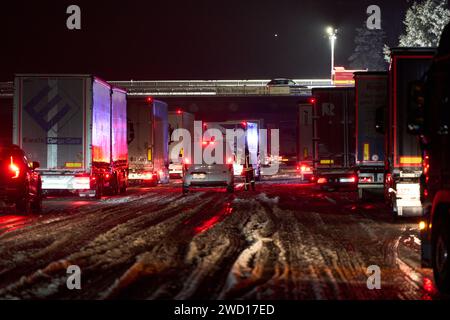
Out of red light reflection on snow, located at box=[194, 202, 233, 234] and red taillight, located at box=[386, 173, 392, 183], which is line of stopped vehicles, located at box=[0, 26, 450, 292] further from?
red light reflection on snow, located at box=[194, 202, 233, 234]

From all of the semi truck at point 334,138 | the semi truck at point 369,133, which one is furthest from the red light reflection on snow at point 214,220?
the semi truck at point 334,138

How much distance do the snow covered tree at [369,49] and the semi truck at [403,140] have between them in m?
76.9

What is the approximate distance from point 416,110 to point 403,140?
8699 mm

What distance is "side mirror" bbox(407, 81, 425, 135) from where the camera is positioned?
9.16 meters

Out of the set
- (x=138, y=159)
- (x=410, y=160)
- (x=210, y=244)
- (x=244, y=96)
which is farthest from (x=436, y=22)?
(x=210, y=244)

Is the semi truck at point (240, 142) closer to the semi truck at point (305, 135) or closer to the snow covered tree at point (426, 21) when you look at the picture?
the semi truck at point (305, 135)

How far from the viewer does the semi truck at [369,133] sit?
75.7ft

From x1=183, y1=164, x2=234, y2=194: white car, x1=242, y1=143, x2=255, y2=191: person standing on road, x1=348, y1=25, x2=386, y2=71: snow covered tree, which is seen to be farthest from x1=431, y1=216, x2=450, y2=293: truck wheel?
x1=348, y1=25, x2=386, y2=71: snow covered tree

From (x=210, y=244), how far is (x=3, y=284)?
4.57 metres

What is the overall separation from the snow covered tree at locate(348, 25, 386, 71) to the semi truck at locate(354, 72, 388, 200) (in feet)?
231

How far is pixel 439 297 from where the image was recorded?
8578 millimetres

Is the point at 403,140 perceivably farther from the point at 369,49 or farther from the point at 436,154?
the point at 369,49

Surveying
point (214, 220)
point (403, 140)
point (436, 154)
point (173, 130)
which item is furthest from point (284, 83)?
point (436, 154)
